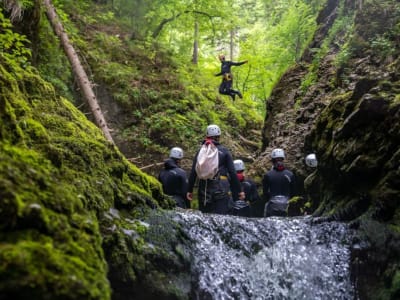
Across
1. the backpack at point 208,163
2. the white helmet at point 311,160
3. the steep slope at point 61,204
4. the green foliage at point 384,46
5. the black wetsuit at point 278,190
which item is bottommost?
the black wetsuit at point 278,190

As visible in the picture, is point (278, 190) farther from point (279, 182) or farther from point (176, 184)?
point (176, 184)

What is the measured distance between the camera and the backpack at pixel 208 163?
8039 mm

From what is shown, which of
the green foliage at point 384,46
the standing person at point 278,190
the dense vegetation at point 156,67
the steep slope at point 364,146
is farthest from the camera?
the dense vegetation at point 156,67

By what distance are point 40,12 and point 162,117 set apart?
19.5 ft

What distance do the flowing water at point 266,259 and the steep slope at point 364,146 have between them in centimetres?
32

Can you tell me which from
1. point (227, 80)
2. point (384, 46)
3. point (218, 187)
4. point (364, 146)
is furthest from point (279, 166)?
point (227, 80)

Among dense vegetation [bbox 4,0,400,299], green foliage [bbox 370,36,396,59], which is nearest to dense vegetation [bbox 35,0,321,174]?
dense vegetation [bbox 4,0,400,299]

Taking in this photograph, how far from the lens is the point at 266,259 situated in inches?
242

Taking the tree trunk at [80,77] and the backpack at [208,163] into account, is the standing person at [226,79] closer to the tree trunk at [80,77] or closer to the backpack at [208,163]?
the tree trunk at [80,77]

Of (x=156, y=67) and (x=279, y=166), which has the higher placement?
(x=156, y=67)

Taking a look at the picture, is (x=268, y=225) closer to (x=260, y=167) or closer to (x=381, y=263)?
(x=381, y=263)

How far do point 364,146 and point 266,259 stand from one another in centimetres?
227

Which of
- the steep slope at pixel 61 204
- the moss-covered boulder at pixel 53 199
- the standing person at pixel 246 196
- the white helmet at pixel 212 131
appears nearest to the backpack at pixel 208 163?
the white helmet at pixel 212 131

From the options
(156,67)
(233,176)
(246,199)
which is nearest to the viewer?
(233,176)
